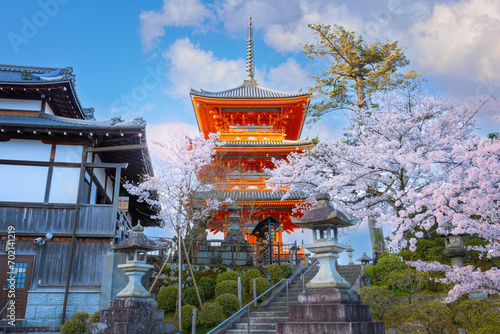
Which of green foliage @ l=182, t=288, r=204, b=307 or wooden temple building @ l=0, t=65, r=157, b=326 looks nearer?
wooden temple building @ l=0, t=65, r=157, b=326

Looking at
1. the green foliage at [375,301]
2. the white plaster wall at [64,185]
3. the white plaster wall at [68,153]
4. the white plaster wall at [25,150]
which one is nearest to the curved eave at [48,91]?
the white plaster wall at [25,150]

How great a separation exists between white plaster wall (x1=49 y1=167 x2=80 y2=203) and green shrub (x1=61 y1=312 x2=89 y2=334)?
14.4ft

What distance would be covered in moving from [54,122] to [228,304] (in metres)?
9.66

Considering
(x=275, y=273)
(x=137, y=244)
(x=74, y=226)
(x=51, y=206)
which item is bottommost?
(x=275, y=273)

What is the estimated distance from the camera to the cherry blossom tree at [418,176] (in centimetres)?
956

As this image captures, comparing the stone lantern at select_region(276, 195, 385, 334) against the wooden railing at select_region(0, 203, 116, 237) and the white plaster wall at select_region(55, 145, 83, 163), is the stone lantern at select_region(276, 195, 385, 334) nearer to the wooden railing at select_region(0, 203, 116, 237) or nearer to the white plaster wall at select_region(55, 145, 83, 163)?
the wooden railing at select_region(0, 203, 116, 237)

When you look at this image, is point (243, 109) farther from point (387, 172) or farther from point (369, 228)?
point (387, 172)

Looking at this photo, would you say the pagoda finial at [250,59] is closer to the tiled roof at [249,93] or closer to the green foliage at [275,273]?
the tiled roof at [249,93]

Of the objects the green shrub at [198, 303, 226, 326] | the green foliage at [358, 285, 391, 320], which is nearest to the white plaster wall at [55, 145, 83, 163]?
the green shrub at [198, 303, 226, 326]

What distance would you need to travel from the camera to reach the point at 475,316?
934 cm

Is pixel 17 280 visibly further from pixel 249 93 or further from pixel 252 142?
pixel 249 93

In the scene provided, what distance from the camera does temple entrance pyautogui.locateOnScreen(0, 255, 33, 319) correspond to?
521 inches

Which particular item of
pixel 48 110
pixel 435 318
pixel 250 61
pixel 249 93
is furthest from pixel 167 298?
pixel 250 61

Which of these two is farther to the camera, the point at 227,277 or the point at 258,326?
the point at 227,277
